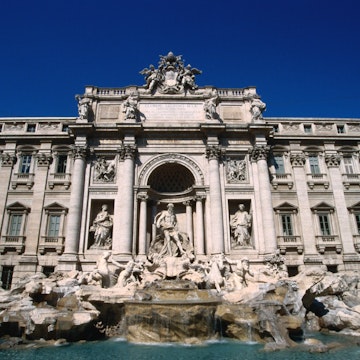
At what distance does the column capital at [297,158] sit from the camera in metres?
23.3

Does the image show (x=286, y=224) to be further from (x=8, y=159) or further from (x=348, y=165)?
(x=8, y=159)

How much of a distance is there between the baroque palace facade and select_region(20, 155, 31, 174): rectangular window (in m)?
0.08

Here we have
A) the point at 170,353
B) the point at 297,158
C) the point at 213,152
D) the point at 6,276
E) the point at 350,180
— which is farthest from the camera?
the point at 297,158

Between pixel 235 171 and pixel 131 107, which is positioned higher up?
pixel 131 107

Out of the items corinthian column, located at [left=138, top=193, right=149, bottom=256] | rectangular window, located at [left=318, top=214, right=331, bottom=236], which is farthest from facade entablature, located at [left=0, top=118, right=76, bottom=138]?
rectangular window, located at [left=318, top=214, right=331, bottom=236]

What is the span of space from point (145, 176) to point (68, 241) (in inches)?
260

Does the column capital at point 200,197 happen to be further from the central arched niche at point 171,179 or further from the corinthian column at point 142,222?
the corinthian column at point 142,222

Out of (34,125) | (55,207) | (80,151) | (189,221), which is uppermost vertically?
(34,125)

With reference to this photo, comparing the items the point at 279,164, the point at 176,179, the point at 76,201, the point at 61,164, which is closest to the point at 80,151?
the point at 61,164

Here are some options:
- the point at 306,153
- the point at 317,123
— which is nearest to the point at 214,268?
the point at 306,153

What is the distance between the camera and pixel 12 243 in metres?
20.6

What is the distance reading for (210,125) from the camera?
22.3 metres

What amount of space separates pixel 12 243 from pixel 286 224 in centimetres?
1867

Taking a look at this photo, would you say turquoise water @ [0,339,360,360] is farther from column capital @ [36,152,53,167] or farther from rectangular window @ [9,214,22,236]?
column capital @ [36,152,53,167]
